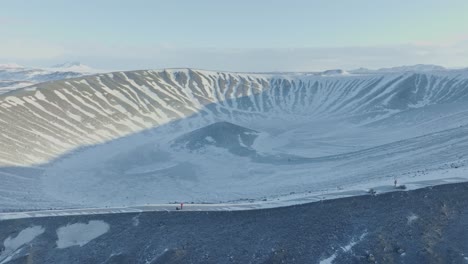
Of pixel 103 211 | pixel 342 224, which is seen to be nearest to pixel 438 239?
pixel 342 224

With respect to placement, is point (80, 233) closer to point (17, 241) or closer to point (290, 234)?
point (17, 241)

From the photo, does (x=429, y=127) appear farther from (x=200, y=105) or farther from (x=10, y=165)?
(x=10, y=165)

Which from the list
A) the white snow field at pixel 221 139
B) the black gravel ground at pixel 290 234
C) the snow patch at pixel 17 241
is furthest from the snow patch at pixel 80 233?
the white snow field at pixel 221 139

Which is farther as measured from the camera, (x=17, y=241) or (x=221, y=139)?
(x=221, y=139)

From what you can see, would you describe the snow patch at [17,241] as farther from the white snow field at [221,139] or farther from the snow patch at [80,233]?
the white snow field at [221,139]

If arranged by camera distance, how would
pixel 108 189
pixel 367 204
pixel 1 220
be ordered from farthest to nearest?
pixel 108 189 < pixel 1 220 < pixel 367 204

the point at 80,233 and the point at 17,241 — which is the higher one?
the point at 80,233

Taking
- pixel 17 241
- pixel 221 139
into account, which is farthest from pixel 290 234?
pixel 221 139

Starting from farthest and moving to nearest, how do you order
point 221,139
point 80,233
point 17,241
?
point 221,139 < point 80,233 < point 17,241
